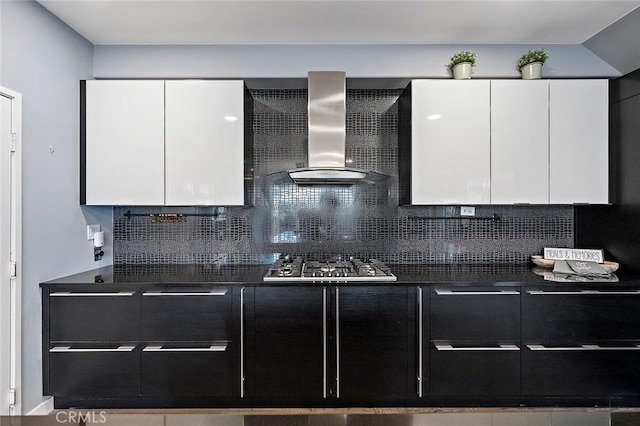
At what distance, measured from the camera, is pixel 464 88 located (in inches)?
102

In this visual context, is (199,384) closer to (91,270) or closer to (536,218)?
(91,270)

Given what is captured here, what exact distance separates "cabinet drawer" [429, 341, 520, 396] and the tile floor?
157 centimetres

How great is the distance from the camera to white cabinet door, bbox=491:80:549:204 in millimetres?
2588

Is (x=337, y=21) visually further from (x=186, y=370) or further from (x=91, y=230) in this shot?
(x=186, y=370)

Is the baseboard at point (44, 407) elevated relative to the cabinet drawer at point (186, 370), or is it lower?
lower

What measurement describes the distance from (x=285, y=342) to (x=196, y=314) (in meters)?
0.60

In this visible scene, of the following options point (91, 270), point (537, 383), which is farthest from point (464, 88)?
point (91, 270)

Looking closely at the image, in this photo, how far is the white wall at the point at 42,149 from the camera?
213cm

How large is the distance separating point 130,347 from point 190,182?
1.16 meters

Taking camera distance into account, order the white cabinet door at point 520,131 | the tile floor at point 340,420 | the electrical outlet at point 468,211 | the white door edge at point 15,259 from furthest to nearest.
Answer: the electrical outlet at point 468,211
the white cabinet door at point 520,131
the white door edge at point 15,259
the tile floor at point 340,420

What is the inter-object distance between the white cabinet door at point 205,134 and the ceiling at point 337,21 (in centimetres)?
39

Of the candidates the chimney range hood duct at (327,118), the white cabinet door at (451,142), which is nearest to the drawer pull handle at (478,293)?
the white cabinet door at (451,142)

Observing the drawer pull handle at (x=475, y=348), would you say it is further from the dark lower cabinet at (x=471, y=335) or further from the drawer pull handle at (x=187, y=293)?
the drawer pull handle at (x=187, y=293)

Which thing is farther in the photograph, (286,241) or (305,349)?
(286,241)
